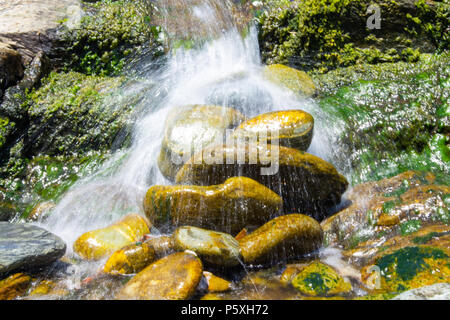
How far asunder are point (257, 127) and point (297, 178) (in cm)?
→ 87

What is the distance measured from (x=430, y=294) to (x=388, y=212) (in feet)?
6.22

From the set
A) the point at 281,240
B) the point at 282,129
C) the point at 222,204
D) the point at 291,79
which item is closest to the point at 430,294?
the point at 281,240

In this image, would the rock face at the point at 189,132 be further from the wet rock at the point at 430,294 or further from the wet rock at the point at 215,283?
the wet rock at the point at 430,294

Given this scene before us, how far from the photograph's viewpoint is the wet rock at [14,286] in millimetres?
3326

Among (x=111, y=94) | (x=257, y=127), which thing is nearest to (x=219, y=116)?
(x=257, y=127)

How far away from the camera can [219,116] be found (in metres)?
4.98

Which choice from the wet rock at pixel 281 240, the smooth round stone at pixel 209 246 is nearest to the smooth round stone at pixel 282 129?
the wet rock at pixel 281 240

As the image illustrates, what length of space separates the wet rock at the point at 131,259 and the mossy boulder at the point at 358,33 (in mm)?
4857

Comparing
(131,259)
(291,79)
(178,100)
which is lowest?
(131,259)

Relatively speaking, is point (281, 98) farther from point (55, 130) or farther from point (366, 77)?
point (55, 130)

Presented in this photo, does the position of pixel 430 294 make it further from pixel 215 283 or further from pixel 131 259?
pixel 131 259

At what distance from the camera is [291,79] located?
632 cm

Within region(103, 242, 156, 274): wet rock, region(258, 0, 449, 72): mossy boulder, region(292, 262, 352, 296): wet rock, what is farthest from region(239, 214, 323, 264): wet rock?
region(258, 0, 449, 72): mossy boulder

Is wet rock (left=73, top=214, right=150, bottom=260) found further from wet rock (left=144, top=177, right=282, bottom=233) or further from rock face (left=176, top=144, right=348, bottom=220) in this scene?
rock face (left=176, top=144, right=348, bottom=220)
